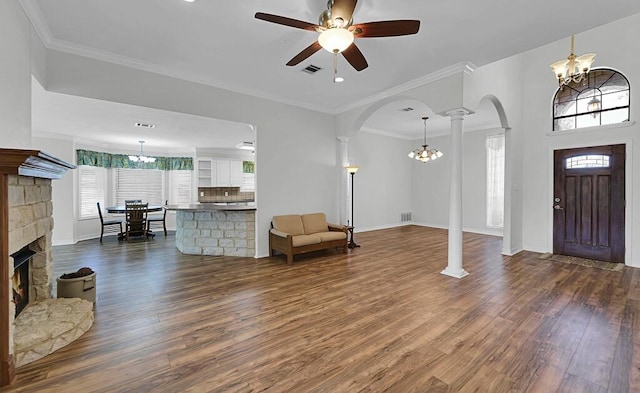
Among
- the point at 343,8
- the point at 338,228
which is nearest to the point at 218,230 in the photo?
the point at 338,228

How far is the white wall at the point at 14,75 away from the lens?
2.08 m

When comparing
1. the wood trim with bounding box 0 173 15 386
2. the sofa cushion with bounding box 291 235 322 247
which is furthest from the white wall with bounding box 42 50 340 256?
the wood trim with bounding box 0 173 15 386

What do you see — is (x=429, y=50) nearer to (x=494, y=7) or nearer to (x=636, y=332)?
(x=494, y=7)

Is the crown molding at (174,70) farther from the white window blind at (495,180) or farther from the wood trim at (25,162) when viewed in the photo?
the white window blind at (495,180)

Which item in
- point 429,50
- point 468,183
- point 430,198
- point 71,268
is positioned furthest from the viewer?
point 430,198

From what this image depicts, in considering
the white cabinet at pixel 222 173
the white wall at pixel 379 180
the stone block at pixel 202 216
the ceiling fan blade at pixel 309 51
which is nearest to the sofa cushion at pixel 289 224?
the stone block at pixel 202 216

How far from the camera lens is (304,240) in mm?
4762

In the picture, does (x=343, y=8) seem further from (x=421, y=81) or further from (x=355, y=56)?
(x=421, y=81)

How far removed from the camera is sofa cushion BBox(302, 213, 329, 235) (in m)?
5.39

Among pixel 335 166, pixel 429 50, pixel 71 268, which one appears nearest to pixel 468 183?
pixel 335 166

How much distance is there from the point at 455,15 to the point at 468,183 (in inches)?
245

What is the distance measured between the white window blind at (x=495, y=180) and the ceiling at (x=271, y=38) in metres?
4.42

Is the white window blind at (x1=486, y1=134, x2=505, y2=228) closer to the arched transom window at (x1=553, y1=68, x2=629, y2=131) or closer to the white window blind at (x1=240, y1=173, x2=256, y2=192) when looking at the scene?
the arched transom window at (x1=553, y1=68, x2=629, y2=131)

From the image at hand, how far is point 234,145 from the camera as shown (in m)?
8.26
